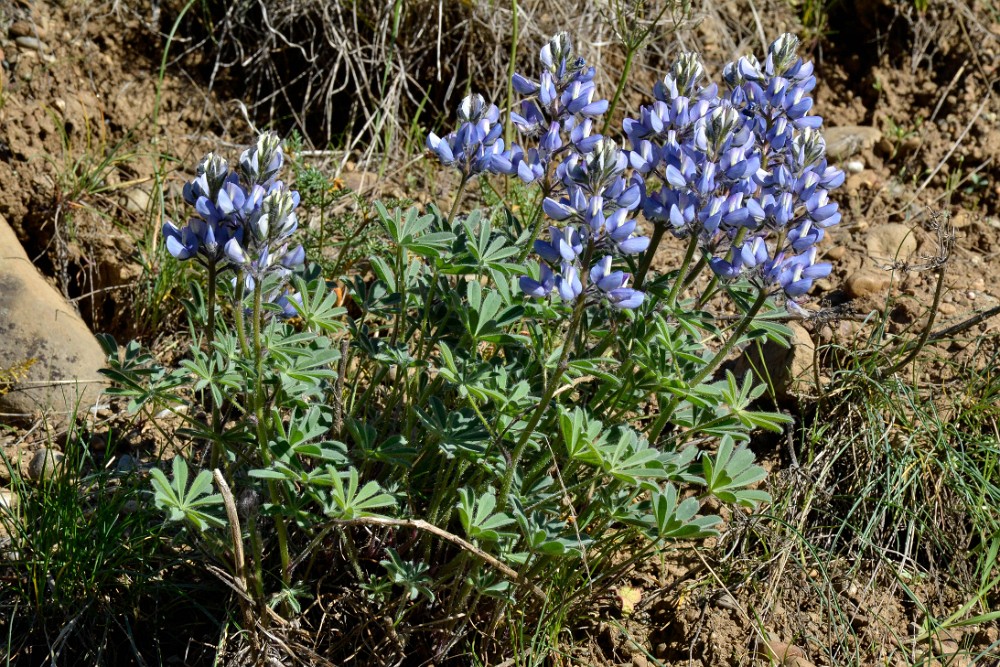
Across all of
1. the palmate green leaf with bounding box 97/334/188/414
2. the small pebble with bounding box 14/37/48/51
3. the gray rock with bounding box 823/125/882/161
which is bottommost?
the palmate green leaf with bounding box 97/334/188/414

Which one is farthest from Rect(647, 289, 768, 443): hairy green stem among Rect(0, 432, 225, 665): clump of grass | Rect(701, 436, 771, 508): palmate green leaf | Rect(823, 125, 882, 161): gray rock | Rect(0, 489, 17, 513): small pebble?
Rect(823, 125, 882, 161): gray rock

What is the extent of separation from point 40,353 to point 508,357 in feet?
5.86

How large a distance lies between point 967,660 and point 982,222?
2.16 meters

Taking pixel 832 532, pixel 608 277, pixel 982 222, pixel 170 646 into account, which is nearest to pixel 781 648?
pixel 832 532

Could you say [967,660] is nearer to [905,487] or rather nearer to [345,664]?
[905,487]

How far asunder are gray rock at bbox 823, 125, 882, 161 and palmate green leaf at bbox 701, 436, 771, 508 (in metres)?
2.61

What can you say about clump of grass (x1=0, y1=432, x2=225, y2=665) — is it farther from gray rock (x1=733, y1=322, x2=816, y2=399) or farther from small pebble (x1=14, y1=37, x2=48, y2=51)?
small pebble (x1=14, y1=37, x2=48, y2=51)

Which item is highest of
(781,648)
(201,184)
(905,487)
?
(201,184)

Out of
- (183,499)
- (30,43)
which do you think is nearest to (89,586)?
(183,499)

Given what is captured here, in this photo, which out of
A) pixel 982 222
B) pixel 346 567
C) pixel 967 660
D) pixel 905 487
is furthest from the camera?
pixel 982 222

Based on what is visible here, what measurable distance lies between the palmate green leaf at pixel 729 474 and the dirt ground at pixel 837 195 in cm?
64

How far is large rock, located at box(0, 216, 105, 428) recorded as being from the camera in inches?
129

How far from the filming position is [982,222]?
4191 mm

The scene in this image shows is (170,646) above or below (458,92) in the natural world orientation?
below
